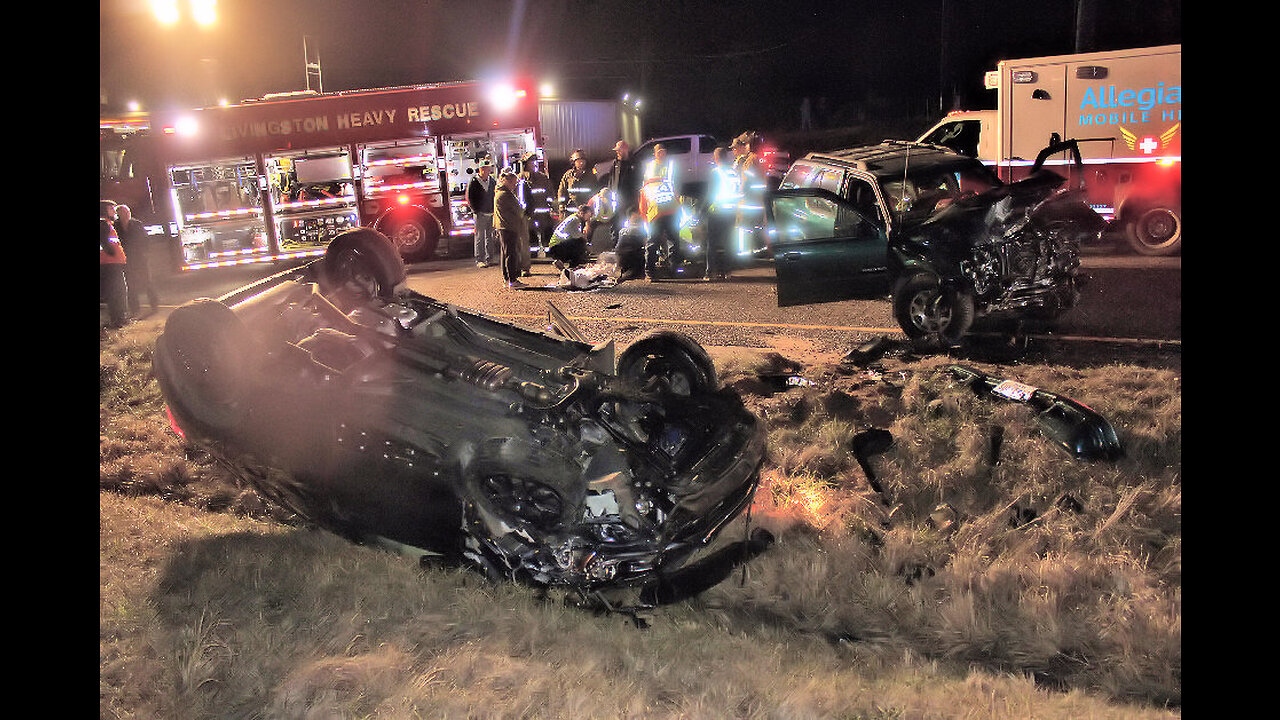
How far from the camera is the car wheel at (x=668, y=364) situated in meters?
4.36

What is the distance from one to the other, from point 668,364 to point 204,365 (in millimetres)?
2155

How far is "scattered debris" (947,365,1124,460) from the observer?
4.51 metres

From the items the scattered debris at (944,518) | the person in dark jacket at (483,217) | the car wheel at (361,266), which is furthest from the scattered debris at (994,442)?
the person in dark jacket at (483,217)

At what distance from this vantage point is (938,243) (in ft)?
21.2

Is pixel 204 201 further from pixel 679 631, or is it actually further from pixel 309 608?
pixel 679 631

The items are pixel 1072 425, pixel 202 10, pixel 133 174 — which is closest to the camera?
pixel 1072 425

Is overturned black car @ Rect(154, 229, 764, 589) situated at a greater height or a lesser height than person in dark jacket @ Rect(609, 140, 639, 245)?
lesser

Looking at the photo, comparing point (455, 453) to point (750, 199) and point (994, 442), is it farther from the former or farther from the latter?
point (750, 199)

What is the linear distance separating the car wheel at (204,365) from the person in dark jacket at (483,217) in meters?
8.53

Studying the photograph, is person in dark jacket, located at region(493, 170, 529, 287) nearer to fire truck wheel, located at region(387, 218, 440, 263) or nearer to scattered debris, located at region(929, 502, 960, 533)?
fire truck wheel, located at region(387, 218, 440, 263)

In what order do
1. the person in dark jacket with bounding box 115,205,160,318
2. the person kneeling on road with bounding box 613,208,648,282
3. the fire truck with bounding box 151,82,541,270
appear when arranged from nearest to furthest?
the person kneeling on road with bounding box 613,208,648,282, the person in dark jacket with bounding box 115,205,160,318, the fire truck with bounding box 151,82,541,270

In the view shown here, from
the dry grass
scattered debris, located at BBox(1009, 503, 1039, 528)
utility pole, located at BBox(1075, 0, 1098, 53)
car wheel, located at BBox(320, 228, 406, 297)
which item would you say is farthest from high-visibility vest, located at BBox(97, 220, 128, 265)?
utility pole, located at BBox(1075, 0, 1098, 53)

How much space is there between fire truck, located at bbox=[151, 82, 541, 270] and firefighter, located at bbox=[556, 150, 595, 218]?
80cm

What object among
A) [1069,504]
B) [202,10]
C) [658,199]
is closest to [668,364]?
[1069,504]
